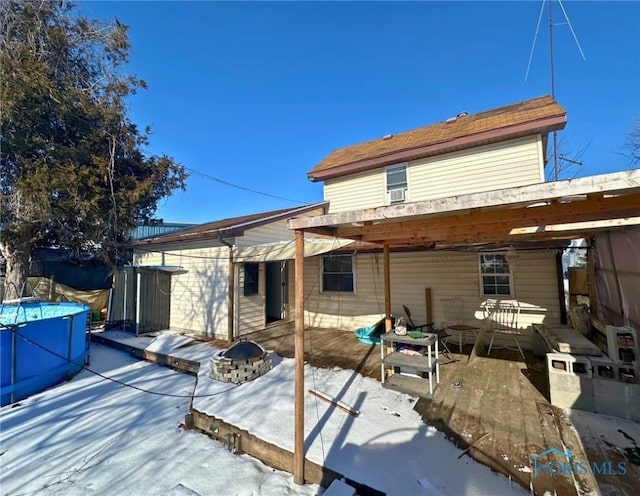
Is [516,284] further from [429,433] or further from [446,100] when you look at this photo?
[446,100]

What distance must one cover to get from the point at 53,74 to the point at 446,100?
12.8 metres

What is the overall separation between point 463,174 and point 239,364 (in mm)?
Answer: 6855

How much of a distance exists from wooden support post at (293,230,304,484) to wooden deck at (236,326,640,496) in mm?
1693

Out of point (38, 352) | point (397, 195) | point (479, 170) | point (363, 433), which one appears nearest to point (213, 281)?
point (38, 352)

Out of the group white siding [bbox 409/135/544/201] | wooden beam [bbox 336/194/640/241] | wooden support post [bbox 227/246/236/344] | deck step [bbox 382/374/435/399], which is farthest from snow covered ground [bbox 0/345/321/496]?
white siding [bbox 409/135/544/201]

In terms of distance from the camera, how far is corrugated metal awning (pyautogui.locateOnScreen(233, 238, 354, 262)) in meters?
4.92

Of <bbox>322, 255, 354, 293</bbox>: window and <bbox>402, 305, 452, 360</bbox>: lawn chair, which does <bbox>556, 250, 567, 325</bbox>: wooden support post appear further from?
<bbox>322, 255, 354, 293</bbox>: window

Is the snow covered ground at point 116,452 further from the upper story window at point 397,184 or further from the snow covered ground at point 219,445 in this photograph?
the upper story window at point 397,184

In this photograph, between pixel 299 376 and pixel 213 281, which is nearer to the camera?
pixel 299 376

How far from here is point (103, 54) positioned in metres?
8.94

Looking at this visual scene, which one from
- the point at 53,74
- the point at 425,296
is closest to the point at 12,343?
the point at 53,74

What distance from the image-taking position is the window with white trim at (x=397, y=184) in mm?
7789

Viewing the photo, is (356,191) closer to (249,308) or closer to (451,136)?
(451,136)

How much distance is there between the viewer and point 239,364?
4617 mm
